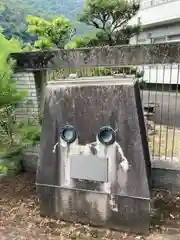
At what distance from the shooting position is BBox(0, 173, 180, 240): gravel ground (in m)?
3.63

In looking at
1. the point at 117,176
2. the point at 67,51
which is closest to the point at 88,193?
the point at 117,176

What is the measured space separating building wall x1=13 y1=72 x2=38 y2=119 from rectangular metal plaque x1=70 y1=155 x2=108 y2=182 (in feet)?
7.71

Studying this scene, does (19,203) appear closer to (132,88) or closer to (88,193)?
(88,193)

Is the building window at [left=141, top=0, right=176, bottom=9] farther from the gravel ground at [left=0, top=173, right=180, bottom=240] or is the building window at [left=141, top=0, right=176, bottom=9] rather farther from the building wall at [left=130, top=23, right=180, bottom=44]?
the gravel ground at [left=0, top=173, right=180, bottom=240]

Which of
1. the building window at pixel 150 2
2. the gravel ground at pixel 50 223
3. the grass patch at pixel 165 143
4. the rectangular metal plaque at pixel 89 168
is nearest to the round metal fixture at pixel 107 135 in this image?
the rectangular metal plaque at pixel 89 168

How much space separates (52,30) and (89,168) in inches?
264

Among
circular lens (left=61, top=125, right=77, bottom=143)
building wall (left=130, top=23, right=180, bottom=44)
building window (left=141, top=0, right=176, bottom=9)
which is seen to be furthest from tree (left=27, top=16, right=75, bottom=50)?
building window (left=141, top=0, right=176, bottom=9)

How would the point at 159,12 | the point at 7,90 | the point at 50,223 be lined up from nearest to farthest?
the point at 50,223 < the point at 7,90 < the point at 159,12

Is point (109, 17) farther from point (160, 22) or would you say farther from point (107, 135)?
point (107, 135)

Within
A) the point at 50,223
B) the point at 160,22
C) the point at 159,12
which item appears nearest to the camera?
the point at 50,223

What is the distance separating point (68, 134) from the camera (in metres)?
3.76

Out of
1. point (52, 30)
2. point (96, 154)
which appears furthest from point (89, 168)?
point (52, 30)

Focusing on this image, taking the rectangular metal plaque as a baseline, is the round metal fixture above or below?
above

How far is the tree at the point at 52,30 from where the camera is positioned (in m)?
9.12
